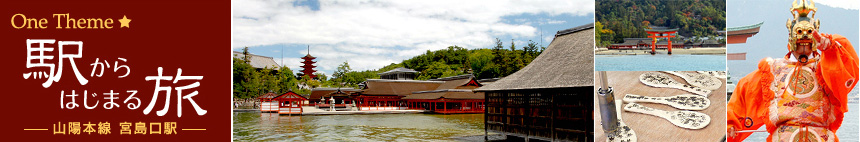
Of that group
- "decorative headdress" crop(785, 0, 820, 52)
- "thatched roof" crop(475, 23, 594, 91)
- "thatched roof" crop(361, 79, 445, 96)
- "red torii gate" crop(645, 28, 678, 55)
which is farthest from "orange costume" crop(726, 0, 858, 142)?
"thatched roof" crop(361, 79, 445, 96)

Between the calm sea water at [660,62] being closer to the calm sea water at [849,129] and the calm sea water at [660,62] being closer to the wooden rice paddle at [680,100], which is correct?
the wooden rice paddle at [680,100]

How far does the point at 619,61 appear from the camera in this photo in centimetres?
354

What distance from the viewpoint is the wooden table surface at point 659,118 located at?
339 centimetres

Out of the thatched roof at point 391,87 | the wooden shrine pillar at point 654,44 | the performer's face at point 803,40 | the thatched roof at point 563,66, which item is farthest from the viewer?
the thatched roof at point 391,87

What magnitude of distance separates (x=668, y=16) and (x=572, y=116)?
12.9ft

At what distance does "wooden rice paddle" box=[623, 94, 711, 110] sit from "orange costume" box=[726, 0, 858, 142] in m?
0.41

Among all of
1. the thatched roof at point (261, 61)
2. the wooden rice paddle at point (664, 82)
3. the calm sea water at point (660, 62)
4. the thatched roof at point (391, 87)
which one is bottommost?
the thatched roof at point (391, 87)

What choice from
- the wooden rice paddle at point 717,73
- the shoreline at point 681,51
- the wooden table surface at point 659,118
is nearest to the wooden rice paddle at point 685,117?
the wooden table surface at point 659,118

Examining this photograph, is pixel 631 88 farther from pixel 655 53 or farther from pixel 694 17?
pixel 694 17

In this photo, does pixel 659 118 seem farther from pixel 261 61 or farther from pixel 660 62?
pixel 261 61

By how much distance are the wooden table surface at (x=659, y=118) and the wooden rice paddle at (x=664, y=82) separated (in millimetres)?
20

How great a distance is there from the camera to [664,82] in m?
3.46
